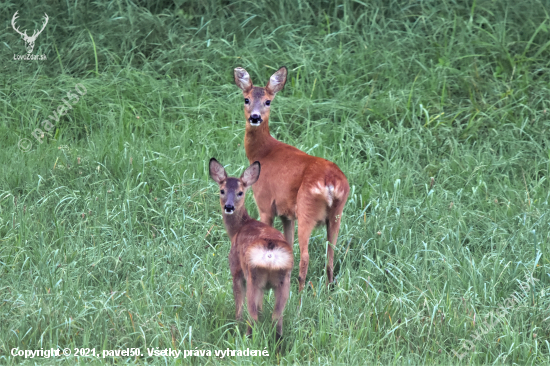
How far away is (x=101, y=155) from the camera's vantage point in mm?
6348

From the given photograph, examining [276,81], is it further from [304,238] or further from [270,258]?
[270,258]

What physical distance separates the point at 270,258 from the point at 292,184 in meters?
1.15

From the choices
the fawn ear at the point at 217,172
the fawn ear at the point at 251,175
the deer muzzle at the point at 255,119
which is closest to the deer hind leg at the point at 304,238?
the fawn ear at the point at 251,175

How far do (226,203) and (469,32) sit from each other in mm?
4654

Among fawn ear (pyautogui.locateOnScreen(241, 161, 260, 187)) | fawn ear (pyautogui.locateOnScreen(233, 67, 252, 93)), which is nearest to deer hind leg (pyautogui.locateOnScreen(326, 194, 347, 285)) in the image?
fawn ear (pyautogui.locateOnScreen(241, 161, 260, 187))

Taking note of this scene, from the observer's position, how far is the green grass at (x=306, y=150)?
4090mm

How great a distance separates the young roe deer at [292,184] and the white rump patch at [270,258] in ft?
3.09

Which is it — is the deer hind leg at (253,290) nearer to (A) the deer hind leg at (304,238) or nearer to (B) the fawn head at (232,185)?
(B) the fawn head at (232,185)

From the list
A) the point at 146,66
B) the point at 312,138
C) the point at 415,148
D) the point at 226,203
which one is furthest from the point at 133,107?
the point at 226,203

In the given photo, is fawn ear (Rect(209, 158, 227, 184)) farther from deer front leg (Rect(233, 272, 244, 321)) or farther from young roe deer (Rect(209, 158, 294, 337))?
deer front leg (Rect(233, 272, 244, 321))

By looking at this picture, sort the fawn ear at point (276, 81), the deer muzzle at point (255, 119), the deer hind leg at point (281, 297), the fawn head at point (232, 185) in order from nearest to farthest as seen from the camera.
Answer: the deer hind leg at point (281, 297)
the fawn head at point (232, 185)
the deer muzzle at point (255, 119)
the fawn ear at point (276, 81)

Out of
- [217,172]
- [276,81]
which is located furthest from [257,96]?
[217,172]

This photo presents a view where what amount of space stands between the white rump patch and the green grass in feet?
1.22

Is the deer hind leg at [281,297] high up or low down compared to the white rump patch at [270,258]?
down
